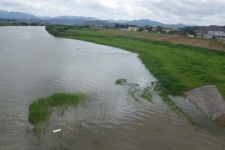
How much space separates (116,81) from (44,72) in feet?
25.7

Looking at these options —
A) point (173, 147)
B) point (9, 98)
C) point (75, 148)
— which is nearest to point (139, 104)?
point (173, 147)

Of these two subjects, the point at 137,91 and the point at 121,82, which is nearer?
the point at 137,91

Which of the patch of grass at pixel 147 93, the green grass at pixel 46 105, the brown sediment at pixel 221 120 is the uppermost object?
the green grass at pixel 46 105

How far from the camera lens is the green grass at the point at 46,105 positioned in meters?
13.5

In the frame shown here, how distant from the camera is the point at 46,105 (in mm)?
15719

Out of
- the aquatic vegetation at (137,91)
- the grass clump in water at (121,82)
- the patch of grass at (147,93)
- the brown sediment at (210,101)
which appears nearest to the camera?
the brown sediment at (210,101)

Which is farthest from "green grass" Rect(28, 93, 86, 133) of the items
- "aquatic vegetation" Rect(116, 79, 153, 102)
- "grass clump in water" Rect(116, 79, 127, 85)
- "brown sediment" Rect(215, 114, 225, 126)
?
"brown sediment" Rect(215, 114, 225, 126)

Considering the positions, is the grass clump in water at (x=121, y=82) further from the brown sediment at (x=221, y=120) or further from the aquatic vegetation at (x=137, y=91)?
the brown sediment at (x=221, y=120)

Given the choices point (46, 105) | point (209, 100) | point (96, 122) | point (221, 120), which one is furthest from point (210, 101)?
point (46, 105)

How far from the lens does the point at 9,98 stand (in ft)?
55.8

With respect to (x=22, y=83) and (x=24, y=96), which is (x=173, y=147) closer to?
(x=24, y=96)

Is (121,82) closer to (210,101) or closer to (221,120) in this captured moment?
(210,101)

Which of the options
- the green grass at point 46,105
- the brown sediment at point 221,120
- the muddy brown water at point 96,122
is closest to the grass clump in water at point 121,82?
the muddy brown water at point 96,122

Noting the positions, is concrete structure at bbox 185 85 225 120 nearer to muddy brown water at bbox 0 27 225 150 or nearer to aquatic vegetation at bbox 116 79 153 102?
muddy brown water at bbox 0 27 225 150
